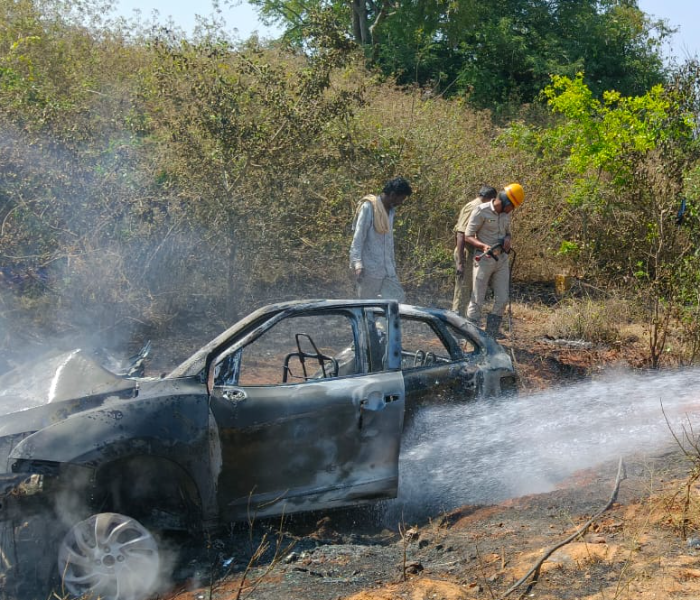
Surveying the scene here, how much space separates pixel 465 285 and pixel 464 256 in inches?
15.2

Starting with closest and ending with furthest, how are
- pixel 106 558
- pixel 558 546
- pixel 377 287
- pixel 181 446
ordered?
1. pixel 106 558
2. pixel 558 546
3. pixel 181 446
4. pixel 377 287

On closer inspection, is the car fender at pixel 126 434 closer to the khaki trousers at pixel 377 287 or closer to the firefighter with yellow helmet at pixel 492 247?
the khaki trousers at pixel 377 287

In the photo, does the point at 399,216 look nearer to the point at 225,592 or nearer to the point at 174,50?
the point at 174,50

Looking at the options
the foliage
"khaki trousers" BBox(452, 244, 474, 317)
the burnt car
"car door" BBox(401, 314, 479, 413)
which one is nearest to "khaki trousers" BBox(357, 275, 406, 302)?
"car door" BBox(401, 314, 479, 413)

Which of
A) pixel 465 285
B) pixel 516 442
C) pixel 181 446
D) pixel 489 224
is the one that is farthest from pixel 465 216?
pixel 181 446

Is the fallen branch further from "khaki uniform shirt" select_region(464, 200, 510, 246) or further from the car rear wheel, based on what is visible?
"khaki uniform shirt" select_region(464, 200, 510, 246)

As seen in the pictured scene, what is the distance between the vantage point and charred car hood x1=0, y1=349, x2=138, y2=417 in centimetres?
457

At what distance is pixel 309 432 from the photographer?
190 inches

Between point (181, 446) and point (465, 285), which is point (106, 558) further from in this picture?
point (465, 285)

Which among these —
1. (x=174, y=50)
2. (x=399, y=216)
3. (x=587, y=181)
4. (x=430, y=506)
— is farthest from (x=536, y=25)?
(x=430, y=506)

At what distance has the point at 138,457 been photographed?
4.32 m

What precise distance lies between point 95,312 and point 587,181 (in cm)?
784

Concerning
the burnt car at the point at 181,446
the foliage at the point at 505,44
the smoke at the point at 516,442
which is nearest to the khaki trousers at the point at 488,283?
the smoke at the point at 516,442

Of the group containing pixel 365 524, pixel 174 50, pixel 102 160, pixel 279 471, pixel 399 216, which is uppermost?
pixel 174 50
